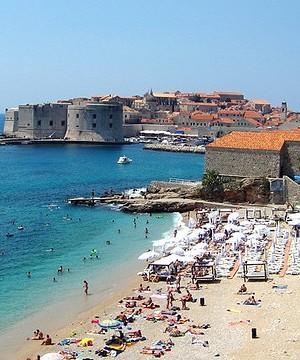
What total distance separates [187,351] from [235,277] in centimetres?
703

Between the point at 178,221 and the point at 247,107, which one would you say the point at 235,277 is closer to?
the point at 178,221

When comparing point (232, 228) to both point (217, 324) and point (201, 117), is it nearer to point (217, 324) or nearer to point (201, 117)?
point (217, 324)

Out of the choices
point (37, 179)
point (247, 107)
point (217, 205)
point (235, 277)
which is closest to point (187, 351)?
point (235, 277)

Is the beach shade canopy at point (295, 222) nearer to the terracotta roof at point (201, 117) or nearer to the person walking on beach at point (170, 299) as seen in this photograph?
the person walking on beach at point (170, 299)

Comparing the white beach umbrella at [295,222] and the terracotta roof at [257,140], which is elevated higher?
the terracotta roof at [257,140]

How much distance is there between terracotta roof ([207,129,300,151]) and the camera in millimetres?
36125

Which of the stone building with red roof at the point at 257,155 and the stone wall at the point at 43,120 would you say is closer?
the stone building with red roof at the point at 257,155

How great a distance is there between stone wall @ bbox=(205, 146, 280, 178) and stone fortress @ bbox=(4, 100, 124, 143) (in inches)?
2294

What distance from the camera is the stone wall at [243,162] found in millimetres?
35688

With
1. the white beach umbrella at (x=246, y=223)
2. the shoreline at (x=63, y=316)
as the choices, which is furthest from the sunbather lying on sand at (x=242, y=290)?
the white beach umbrella at (x=246, y=223)

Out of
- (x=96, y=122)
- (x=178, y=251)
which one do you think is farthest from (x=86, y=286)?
(x=96, y=122)

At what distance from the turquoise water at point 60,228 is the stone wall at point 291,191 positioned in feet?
18.8

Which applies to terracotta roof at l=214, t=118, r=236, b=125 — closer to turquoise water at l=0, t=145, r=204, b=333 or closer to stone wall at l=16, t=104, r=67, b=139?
stone wall at l=16, t=104, r=67, b=139

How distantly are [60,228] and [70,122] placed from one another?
6639 centimetres
